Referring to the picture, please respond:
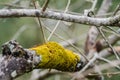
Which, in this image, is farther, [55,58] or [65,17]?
[55,58]

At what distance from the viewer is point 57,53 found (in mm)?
1707

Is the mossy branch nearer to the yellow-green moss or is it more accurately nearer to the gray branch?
the yellow-green moss

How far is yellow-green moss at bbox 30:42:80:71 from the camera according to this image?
5.39ft

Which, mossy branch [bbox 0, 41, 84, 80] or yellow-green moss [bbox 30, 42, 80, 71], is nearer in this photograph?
mossy branch [bbox 0, 41, 84, 80]

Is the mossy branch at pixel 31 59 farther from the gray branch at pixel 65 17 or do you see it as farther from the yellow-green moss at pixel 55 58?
the gray branch at pixel 65 17

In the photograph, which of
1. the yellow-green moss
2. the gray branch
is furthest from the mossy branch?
the gray branch

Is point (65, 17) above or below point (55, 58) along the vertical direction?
above

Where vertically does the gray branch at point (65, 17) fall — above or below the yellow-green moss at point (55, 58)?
above

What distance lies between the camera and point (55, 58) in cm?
168

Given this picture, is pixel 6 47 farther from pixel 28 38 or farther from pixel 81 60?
pixel 28 38

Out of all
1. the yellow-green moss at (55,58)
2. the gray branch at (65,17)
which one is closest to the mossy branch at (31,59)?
the yellow-green moss at (55,58)

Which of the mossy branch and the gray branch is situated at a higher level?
the gray branch

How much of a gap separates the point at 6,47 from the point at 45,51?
20 cm

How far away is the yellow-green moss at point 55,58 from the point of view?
1644mm
